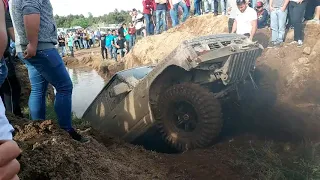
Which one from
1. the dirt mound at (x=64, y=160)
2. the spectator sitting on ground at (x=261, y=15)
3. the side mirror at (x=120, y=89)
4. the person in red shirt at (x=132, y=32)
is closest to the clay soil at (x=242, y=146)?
the dirt mound at (x=64, y=160)

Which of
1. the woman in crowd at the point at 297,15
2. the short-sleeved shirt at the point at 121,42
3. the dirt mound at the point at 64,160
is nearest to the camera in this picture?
the dirt mound at the point at 64,160

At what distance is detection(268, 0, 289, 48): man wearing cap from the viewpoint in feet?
26.3

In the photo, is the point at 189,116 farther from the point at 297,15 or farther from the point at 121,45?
the point at 121,45

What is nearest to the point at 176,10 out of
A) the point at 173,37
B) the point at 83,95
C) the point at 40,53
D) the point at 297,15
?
the point at 173,37

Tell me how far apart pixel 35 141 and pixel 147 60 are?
10.7 metres

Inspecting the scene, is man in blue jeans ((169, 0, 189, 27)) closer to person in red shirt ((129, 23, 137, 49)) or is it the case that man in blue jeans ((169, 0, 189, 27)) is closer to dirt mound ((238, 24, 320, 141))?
dirt mound ((238, 24, 320, 141))

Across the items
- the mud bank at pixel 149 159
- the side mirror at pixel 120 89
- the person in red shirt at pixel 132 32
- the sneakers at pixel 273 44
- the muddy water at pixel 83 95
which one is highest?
the person in red shirt at pixel 132 32

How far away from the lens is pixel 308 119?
18.3ft

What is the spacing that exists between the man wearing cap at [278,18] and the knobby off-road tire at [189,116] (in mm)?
4178

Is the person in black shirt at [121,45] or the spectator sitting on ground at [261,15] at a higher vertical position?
the spectator sitting on ground at [261,15]

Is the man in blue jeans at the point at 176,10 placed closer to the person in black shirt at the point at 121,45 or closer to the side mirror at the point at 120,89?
the person in black shirt at the point at 121,45

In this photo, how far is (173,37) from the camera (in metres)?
12.7

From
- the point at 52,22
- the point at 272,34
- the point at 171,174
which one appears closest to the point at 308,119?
the point at 171,174

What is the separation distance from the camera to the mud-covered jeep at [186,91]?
4828mm
